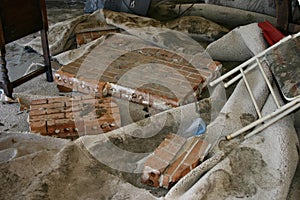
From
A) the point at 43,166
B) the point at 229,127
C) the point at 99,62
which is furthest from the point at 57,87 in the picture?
the point at 229,127

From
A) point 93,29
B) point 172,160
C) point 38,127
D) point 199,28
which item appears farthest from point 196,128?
point 93,29

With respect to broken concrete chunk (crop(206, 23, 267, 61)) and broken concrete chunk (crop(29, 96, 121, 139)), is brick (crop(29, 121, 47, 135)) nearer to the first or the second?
broken concrete chunk (crop(29, 96, 121, 139))

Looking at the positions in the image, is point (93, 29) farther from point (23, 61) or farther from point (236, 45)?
point (236, 45)

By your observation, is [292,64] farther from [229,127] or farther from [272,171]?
[272,171]

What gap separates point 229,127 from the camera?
82.7 inches

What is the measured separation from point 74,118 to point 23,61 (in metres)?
1.39

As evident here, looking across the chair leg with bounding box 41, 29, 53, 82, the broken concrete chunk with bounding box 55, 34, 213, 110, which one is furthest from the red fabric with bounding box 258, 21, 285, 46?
the chair leg with bounding box 41, 29, 53, 82

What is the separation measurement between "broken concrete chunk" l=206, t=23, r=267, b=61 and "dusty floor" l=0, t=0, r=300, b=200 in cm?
80

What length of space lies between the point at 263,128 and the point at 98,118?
92 cm

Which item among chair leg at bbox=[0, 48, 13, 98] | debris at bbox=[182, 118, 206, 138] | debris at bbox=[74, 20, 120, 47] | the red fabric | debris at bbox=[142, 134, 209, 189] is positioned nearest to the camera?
debris at bbox=[142, 134, 209, 189]

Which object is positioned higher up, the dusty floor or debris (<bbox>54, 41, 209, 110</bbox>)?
debris (<bbox>54, 41, 209, 110</bbox>)

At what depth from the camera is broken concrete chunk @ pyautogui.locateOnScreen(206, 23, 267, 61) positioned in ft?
9.41

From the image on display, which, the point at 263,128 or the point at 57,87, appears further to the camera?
the point at 57,87

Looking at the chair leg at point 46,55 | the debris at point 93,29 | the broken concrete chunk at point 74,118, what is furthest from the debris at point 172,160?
the debris at point 93,29
